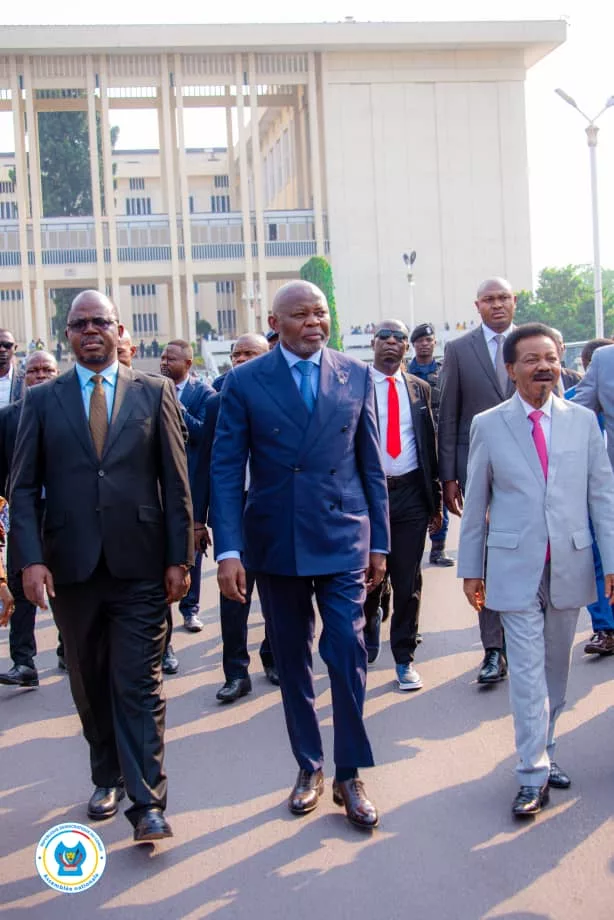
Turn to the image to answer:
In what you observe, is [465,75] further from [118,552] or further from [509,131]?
[118,552]

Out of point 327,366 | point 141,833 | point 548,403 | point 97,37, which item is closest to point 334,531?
point 327,366

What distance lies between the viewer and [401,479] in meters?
7.12

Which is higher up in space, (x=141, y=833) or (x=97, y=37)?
(x=97, y=37)

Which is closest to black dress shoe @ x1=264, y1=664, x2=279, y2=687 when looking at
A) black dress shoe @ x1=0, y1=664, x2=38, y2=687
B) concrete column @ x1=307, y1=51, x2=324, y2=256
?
black dress shoe @ x1=0, y1=664, x2=38, y2=687

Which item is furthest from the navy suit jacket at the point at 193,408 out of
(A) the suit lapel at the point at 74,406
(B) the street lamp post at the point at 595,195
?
(B) the street lamp post at the point at 595,195

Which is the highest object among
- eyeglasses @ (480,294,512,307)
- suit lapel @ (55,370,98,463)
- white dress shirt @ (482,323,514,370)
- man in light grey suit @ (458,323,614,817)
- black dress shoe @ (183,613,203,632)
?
eyeglasses @ (480,294,512,307)

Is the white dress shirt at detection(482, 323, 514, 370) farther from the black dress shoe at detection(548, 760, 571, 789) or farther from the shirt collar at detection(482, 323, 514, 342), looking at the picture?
the black dress shoe at detection(548, 760, 571, 789)

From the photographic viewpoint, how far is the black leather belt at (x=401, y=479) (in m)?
7.11

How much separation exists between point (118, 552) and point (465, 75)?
7391 centimetres

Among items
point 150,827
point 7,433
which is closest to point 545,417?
point 150,827

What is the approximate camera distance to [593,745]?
5.59 meters

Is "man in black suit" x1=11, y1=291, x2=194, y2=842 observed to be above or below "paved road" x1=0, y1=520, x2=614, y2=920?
above

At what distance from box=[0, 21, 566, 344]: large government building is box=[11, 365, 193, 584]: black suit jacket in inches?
2586

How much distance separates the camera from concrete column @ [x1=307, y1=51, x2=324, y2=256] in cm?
7188
